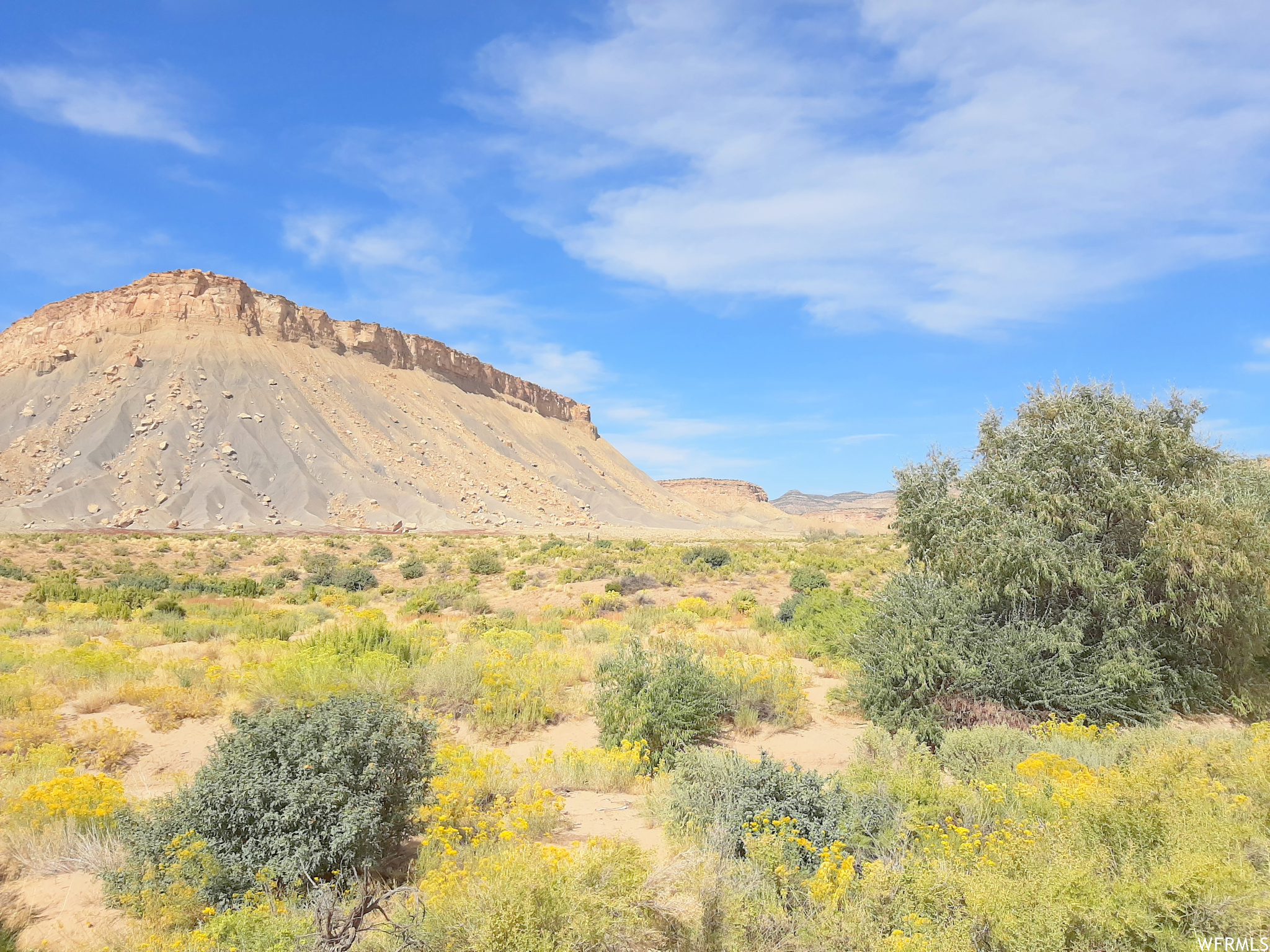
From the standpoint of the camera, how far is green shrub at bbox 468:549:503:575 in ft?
89.5

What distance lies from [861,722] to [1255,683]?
588cm

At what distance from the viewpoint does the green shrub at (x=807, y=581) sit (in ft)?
69.1

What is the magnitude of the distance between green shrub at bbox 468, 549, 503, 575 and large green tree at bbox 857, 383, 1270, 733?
1972 centimetres

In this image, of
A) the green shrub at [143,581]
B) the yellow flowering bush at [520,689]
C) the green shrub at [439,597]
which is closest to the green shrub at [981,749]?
the yellow flowering bush at [520,689]

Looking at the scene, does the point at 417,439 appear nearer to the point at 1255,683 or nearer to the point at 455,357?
the point at 455,357

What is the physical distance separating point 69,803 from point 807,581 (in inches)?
754

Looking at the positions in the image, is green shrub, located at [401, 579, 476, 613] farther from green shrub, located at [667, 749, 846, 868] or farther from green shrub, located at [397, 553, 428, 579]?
green shrub, located at [667, 749, 846, 868]

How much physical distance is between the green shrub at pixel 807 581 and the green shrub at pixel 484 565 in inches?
463

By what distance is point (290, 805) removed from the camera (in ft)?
15.8

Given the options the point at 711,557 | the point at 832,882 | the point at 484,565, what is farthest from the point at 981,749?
the point at 484,565

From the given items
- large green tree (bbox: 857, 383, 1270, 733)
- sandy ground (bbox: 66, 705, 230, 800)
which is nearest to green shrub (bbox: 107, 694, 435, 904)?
sandy ground (bbox: 66, 705, 230, 800)

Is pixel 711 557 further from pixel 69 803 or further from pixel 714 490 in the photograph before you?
pixel 714 490

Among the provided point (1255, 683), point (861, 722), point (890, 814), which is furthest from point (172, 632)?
point (1255, 683)

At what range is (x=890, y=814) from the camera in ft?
17.2
